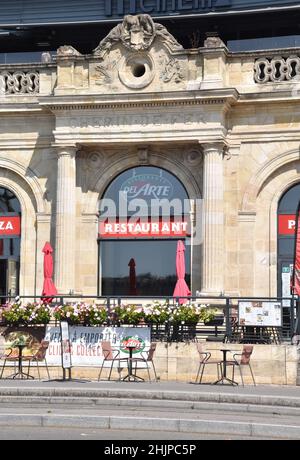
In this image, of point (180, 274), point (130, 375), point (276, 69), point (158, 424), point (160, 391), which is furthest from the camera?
point (276, 69)

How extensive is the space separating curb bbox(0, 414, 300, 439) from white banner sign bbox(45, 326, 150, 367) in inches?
289

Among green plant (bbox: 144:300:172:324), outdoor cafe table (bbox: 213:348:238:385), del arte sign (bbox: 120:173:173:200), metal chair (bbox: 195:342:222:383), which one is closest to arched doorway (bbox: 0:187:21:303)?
del arte sign (bbox: 120:173:173:200)

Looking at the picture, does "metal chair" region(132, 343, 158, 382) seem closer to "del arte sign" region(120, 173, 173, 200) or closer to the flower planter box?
the flower planter box

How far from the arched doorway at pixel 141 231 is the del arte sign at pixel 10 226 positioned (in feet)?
9.37

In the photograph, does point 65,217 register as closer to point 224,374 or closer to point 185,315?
point 185,315

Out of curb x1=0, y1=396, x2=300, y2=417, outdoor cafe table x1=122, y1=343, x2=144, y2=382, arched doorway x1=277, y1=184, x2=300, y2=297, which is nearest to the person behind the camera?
curb x1=0, y1=396, x2=300, y2=417

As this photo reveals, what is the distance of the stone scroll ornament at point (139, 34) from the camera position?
2892 centimetres

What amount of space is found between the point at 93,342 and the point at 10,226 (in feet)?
29.4

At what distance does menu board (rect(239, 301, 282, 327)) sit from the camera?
22469 mm

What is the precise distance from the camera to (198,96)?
28.0m

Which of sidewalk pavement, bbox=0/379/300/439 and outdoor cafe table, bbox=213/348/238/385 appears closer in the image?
sidewalk pavement, bbox=0/379/300/439

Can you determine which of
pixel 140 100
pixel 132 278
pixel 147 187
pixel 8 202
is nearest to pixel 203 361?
pixel 132 278

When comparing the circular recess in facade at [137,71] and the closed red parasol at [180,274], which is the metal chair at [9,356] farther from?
the circular recess in facade at [137,71]

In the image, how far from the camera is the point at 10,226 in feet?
101
